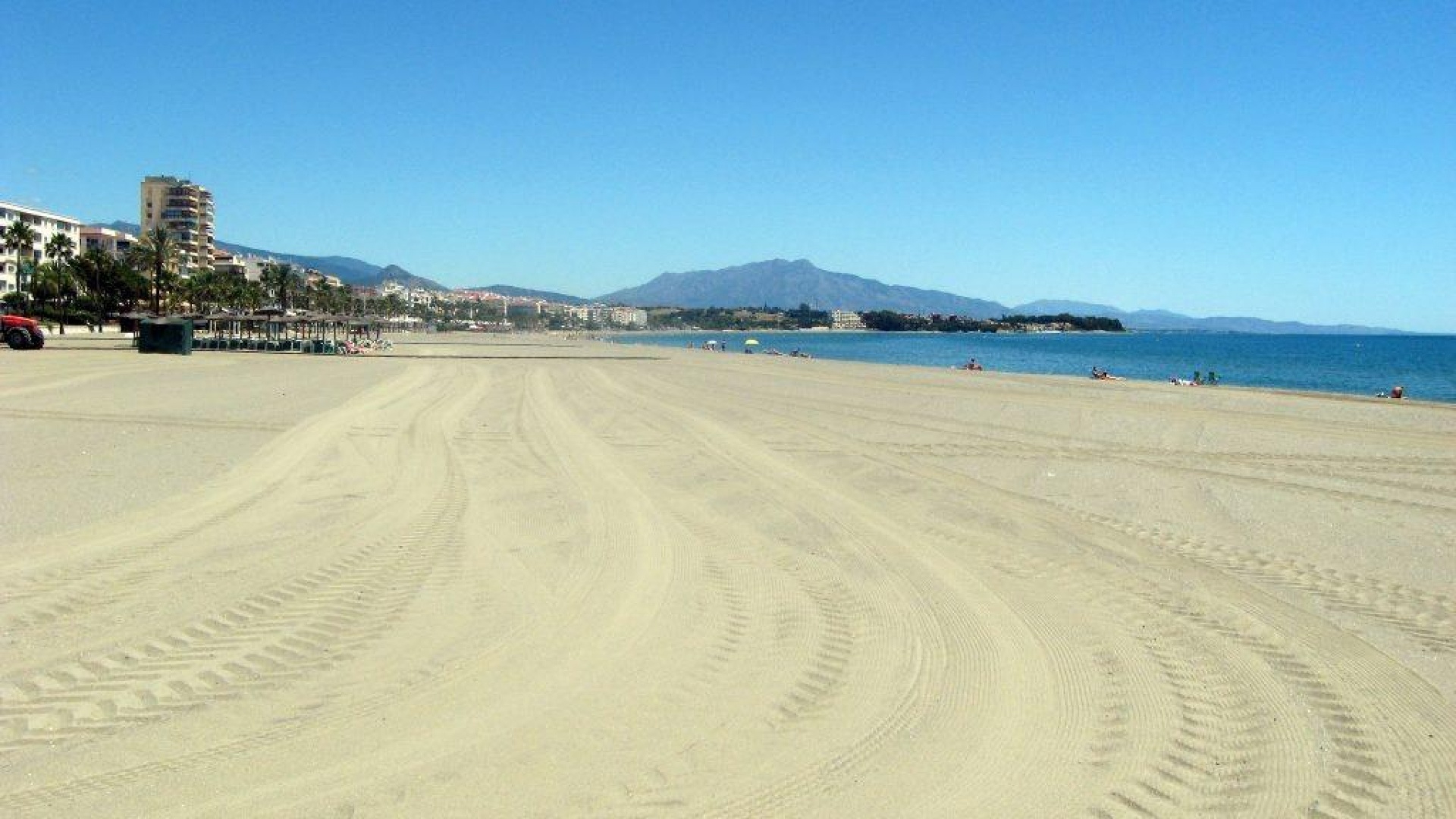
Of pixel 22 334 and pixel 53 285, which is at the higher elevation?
pixel 53 285

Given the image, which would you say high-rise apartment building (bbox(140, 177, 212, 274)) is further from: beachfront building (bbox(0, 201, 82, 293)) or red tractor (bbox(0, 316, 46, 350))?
red tractor (bbox(0, 316, 46, 350))

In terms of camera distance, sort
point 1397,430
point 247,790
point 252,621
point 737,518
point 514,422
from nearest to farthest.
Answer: point 247,790
point 252,621
point 737,518
point 514,422
point 1397,430

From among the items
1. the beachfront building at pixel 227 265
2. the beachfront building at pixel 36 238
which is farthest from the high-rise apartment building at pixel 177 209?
the beachfront building at pixel 36 238

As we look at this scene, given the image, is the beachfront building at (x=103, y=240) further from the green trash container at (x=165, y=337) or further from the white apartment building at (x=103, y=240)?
the green trash container at (x=165, y=337)

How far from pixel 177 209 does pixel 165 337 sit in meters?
107

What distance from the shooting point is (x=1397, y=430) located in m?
20.0

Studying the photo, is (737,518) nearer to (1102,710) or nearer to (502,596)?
(502,596)

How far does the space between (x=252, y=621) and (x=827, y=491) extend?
257 inches

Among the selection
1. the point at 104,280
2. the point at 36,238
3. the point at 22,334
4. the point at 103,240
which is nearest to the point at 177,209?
the point at 103,240

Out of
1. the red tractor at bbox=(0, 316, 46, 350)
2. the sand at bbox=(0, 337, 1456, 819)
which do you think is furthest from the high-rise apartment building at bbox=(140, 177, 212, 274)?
the sand at bbox=(0, 337, 1456, 819)

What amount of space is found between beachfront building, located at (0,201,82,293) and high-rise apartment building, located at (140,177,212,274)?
57.4 feet

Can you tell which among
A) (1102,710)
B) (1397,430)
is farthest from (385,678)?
(1397,430)

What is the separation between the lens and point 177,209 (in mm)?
134875

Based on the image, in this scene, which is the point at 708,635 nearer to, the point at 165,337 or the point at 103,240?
the point at 165,337
